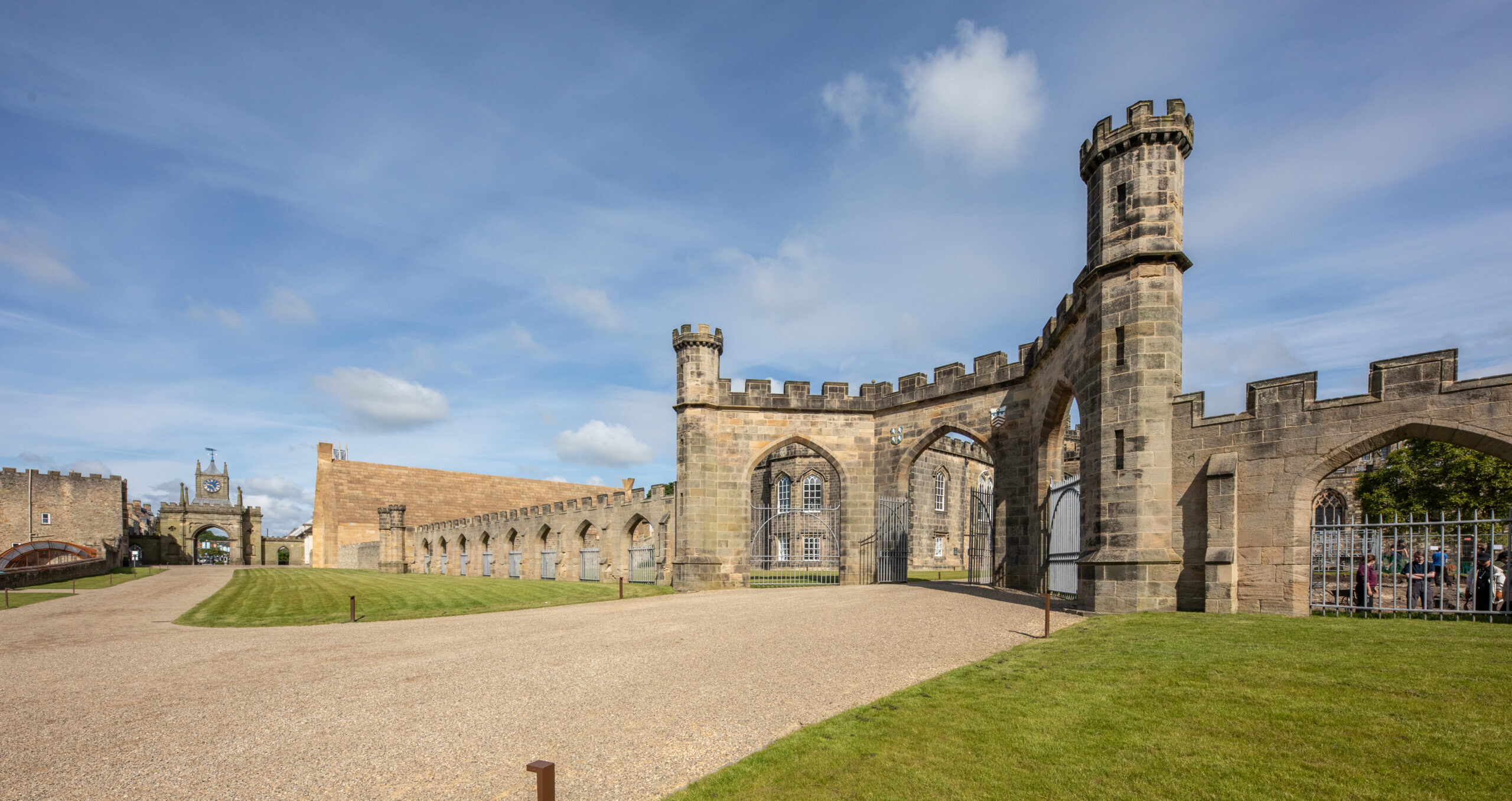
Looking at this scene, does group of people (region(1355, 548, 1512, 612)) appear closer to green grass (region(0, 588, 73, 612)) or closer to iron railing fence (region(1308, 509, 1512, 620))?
iron railing fence (region(1308, 509, 1512, 620))

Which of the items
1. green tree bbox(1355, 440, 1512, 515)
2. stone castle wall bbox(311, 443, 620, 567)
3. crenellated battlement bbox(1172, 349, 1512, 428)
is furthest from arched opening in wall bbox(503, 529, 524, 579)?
green tree bbox(1355, 440, 1512, 515)

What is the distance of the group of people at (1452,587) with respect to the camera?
8961 millimetres

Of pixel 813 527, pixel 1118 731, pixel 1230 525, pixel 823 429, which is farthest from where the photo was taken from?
pixel 813 527

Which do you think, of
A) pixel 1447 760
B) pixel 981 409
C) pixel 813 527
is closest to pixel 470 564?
pixel 813 527

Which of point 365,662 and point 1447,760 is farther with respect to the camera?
point 365,662

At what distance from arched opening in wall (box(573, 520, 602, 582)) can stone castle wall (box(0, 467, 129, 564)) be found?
29066 mm

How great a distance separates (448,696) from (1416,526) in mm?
12074

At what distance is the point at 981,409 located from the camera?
59.9 feet

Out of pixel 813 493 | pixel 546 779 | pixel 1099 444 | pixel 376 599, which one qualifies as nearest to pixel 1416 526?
pixel 1099 444

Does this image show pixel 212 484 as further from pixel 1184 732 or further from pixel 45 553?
pixel 1184 732

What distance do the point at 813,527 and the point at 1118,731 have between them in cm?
3241

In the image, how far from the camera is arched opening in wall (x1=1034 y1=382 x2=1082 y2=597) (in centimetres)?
1440

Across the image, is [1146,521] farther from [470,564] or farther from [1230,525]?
[470,564]

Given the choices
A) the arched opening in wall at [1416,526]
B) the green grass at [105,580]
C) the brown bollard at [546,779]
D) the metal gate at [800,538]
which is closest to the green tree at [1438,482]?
the arched opening in wall at [1416,526]
